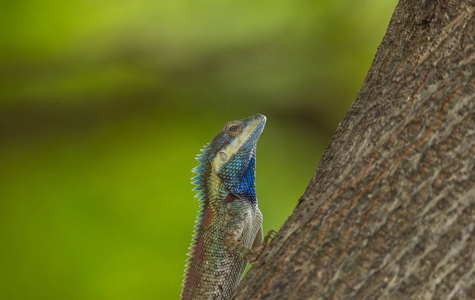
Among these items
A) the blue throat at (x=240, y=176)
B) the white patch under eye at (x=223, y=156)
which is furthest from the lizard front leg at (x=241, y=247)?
the white patch under eye at (x=223, y=156)

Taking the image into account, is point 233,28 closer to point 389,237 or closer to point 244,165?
point 244,165

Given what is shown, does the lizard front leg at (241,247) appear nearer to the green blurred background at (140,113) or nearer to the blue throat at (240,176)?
the blue throat at (240,176)

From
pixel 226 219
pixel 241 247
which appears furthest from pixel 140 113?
pixel 241 247

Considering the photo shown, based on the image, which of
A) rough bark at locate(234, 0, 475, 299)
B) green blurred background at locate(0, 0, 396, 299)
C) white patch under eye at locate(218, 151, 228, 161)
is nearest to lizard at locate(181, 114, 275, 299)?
white patch under eye at locate(218, 151, 228, 161)

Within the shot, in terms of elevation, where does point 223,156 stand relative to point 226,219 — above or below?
above

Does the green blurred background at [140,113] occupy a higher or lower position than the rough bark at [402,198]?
higher

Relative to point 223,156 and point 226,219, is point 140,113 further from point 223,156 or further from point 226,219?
point 226,219
